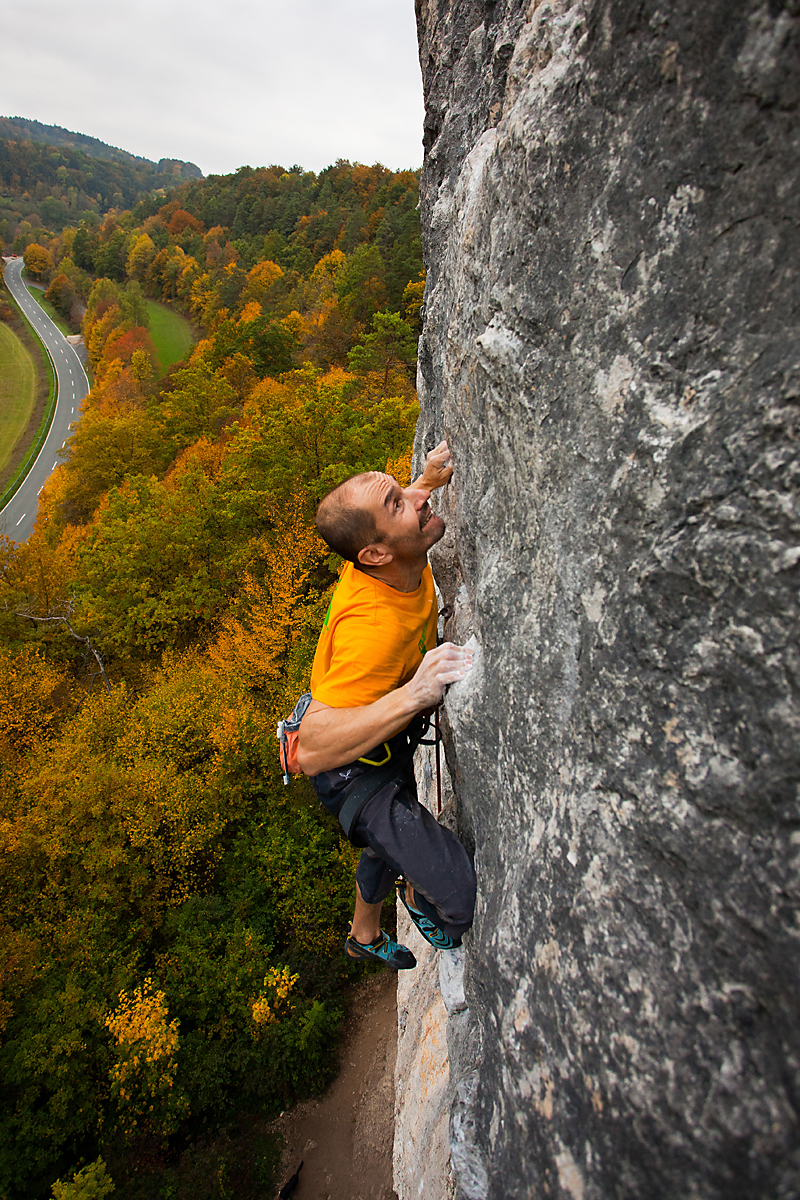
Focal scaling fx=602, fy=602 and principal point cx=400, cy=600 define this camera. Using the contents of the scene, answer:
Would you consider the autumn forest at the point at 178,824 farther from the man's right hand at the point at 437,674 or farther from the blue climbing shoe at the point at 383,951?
the man's right hand at the point at 437,674

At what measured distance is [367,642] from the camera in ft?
9.70

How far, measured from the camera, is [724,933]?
4.91ft

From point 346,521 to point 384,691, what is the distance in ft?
2.82

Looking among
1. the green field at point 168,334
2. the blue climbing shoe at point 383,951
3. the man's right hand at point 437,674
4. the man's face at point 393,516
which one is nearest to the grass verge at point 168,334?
the green field at point 168,334

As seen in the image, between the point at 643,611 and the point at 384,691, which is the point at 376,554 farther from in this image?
the point at 643,611

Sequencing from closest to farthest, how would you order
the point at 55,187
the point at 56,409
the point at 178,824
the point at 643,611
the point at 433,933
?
the point at 643,611 < the point at 433,933 < the point at 178,824 < the point at 56,409 < the point at 55,187

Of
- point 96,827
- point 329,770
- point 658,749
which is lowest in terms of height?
point 96,827

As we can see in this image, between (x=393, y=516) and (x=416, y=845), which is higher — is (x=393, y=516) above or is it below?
above

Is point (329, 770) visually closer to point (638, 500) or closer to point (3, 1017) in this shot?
point (638, 500)

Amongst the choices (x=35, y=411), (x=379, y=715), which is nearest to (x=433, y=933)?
(x=379, y=715)

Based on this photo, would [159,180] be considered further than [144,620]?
Yes

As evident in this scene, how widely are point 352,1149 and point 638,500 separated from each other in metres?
14.2

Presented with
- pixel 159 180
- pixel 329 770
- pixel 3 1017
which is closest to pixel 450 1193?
pixel 329 770

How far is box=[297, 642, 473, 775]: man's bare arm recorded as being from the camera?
9.05 feet
